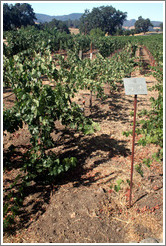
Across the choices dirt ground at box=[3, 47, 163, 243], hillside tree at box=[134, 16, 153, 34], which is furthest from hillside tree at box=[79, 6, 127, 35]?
dirt ground at box=[3, 47, 163, 243]

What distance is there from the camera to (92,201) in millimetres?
4074

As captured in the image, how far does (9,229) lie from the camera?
3.54 meters

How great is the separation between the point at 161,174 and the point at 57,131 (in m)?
3.41

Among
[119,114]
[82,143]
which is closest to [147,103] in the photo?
[119,114]

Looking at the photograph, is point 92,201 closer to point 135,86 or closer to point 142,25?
point 135,86

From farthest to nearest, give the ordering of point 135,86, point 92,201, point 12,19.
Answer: point 12,19 < point 92,201 < point 135,86

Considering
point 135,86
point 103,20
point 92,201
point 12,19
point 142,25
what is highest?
point 142,25

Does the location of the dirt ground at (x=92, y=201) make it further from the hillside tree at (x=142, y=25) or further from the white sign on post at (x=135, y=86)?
the hillside tree at (x=142, y=25)

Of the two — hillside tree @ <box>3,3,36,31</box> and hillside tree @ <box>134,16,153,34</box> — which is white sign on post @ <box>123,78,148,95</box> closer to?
hillside tree @ <box>3,3,36,31</box>

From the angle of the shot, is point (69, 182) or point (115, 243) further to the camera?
point (69, 182)

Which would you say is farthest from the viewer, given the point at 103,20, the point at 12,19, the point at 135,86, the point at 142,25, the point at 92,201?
the point at 142,25

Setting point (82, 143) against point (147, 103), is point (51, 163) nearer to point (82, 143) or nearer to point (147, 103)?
point (82, 143)

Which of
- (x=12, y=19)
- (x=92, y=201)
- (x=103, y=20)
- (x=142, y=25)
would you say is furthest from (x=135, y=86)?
(x=142, y=25)

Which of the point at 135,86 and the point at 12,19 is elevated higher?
the point at 12,19
